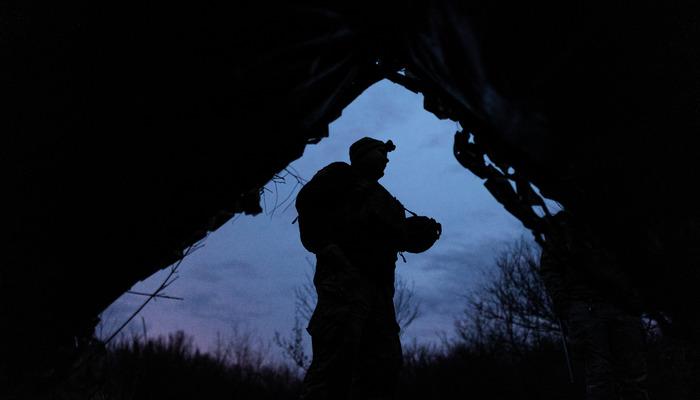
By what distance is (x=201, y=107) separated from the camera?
7.04ft

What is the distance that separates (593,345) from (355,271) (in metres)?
2.38

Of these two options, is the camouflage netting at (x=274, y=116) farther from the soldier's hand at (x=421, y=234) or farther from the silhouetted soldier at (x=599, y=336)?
the silhouetted soldier at (x=599, y=336)

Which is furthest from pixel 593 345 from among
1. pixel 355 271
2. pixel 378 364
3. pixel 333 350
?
pixel 333 350

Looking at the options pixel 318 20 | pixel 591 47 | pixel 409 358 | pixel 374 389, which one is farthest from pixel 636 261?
pixel 409 358

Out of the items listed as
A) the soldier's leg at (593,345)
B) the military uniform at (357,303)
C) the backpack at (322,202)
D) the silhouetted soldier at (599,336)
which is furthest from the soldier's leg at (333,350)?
the soldier's leg at (593,345)

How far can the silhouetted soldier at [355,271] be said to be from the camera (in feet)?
7.56

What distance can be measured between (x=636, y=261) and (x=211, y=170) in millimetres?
1846

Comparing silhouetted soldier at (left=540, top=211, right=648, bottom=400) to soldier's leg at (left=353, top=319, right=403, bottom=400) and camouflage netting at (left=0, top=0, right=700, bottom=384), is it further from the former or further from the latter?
camouflage netting at (left=0, top=0, right=700, bottom=384)

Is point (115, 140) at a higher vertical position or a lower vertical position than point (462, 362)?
lower

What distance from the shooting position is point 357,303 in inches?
95.2

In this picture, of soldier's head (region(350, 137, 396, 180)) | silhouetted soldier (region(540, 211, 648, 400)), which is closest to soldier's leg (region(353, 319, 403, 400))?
soldier's head (region(350, 137, 396, 180))

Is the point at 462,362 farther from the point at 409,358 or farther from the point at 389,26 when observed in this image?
the point at 389,26

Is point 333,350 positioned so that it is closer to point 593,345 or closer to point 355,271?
point 355,271

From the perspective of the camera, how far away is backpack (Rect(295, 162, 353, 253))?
2646mm
